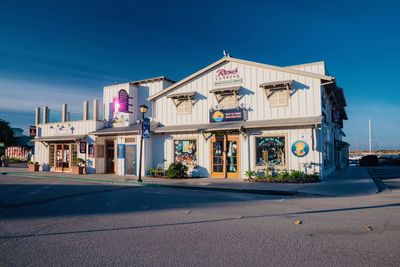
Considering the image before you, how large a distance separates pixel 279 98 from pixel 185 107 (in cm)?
600

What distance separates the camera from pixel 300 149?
1513 centimetres

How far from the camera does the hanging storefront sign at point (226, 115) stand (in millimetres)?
17031

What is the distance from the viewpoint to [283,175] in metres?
14.7

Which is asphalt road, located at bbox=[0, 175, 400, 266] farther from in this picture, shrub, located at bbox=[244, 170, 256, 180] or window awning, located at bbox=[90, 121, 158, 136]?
window awning, located at bbox=[90, 121, 158, 136]

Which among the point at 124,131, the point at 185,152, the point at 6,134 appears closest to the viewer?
the point at 185,152

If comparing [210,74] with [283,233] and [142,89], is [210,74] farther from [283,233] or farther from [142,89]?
[283,233]

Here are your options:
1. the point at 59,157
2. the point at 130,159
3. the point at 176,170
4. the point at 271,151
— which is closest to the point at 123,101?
the point at 130,159

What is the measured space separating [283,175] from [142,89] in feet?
44.8

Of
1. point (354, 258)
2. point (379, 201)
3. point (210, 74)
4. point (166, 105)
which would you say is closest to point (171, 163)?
point (166, 105)

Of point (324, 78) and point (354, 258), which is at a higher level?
point (324, 78)

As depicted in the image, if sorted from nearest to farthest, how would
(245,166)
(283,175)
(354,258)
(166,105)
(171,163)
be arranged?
(354,258), (283,175), (245,166), (171,163), (166,105)

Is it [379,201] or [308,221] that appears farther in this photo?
[379,201]

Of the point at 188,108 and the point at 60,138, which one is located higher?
the point at 188,108

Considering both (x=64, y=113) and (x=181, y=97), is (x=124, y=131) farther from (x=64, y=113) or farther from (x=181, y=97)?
(x=64, y=113)
